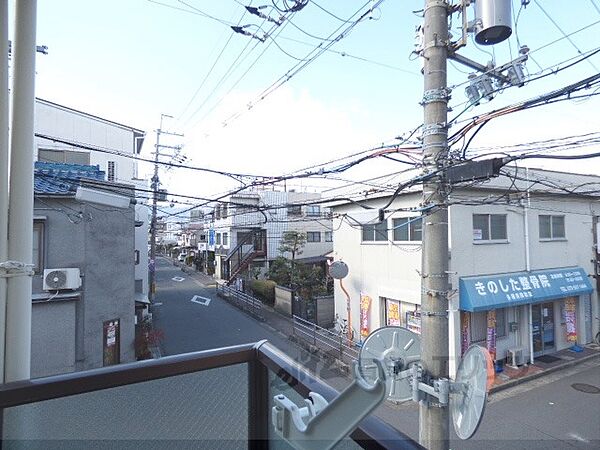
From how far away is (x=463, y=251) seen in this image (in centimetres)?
840

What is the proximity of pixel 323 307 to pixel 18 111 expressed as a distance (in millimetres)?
12220

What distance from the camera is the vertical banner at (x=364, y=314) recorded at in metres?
10.1

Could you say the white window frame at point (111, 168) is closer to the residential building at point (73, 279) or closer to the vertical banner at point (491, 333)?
the residential building at point (73, 279)

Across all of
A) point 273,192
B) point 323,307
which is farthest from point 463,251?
point 273,192

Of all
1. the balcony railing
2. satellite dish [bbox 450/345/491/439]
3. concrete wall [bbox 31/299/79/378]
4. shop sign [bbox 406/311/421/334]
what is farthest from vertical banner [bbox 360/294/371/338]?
the balcony railing

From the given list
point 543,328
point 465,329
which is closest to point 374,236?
point 465,329

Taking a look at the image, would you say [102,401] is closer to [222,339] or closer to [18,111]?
[18,111]

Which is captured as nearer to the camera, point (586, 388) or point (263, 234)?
point (586, 388)

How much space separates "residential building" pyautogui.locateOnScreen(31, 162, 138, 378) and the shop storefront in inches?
315

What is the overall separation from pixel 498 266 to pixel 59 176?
10221mm

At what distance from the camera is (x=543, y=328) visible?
33.1 feet

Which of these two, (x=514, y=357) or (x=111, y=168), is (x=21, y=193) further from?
(x=111, y=168)

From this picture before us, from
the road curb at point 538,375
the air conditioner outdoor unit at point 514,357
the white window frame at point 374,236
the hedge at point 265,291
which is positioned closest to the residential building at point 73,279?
the white window frame at point 374,236

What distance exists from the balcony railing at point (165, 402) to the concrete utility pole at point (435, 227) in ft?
6.66
